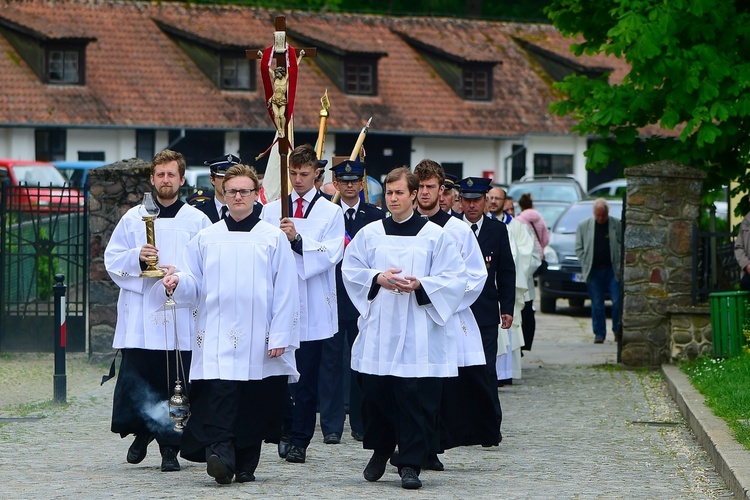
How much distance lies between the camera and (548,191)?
32.5m

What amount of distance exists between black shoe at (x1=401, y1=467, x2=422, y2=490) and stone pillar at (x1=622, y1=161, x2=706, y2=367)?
716 centimetres

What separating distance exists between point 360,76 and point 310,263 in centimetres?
3554

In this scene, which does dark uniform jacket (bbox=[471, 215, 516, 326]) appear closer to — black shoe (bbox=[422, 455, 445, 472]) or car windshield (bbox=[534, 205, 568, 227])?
black shoe (bbox=[422, 455, 445, 472])

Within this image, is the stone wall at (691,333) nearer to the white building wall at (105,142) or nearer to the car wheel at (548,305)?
the car wheel at (548,305)

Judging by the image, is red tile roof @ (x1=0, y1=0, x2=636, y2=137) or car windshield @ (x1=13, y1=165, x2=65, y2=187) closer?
car windshield @ (x1=13, y1=165, x2=65, y2=187)

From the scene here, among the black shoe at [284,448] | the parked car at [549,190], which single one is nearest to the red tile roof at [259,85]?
the parked car at [549,190]

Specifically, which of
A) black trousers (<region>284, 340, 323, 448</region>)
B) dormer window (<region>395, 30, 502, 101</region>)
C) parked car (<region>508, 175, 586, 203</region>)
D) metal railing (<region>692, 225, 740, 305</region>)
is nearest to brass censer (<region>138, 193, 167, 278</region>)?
black trousers (<region>284, 340, 323, 448</region>)

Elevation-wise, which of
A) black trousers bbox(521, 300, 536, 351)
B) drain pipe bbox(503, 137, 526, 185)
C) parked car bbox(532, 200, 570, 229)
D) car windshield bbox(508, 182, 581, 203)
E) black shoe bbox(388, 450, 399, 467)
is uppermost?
drain pipe bbox(503, 137, 526, 185)

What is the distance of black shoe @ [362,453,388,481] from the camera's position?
9.00 meters

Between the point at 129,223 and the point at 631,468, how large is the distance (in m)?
3.51

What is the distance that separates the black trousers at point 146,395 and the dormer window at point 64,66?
32884 millimetres

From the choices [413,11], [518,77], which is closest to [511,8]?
[413,11]

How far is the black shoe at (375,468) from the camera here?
9000mm

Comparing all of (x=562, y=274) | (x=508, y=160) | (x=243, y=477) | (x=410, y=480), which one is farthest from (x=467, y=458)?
(x=508, y=160)
